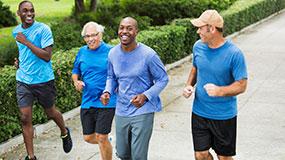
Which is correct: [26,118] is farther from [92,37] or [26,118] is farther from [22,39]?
[92,37]

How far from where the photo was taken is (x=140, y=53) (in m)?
4.65

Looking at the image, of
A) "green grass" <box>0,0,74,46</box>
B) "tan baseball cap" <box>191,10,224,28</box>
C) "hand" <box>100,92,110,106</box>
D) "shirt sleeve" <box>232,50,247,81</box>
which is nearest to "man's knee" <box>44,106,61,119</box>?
"hand" <box>100,92,110,106</box>

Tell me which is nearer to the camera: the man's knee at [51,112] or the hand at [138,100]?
the hand at [138,100]

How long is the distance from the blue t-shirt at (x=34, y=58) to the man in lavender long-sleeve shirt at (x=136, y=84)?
1.27 metres

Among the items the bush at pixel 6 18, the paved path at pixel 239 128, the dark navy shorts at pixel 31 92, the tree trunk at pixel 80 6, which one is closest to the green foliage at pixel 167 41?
the paved path at pixel 239 128

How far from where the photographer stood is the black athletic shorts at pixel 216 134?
4.67 m

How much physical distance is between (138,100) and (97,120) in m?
0.93

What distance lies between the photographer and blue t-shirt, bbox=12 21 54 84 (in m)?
5.73

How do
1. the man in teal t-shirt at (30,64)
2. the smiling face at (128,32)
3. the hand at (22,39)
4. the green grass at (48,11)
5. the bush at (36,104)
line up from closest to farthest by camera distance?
the smiling face at (128,32), the hand at (22,39), the man in teal t-shirt at (30,64), the bush at (36,104), the green grass at (48,11)

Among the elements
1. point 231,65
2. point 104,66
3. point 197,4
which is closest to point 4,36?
point 197,4

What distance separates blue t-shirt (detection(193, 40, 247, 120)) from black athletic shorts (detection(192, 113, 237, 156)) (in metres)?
0.06

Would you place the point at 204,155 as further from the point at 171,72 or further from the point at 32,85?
the point at 171,72

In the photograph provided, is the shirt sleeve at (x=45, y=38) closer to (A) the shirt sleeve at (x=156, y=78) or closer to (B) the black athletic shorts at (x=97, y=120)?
(B) the black athletic shorts at (x=97, y=120)

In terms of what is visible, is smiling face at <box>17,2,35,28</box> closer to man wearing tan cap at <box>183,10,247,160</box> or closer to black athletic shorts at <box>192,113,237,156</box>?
man wearing tan cap at <box>183,10,247,160</box>
